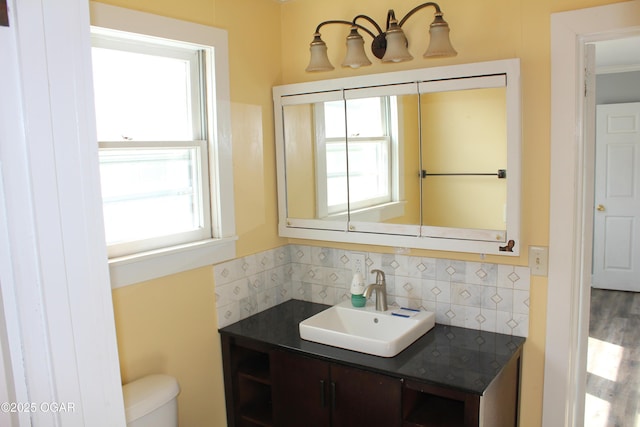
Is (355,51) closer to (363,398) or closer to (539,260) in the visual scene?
(539,260)

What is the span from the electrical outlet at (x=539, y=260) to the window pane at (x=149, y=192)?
4.87 feet

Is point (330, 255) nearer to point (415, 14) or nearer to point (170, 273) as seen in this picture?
point (170, 273)

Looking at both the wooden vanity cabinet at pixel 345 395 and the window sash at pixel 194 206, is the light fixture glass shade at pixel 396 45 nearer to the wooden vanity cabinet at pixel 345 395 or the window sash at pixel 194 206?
the window sash at pixel 194 206

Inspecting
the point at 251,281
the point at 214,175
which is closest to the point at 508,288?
the point at 251,281

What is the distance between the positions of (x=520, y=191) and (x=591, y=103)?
466 millimetres

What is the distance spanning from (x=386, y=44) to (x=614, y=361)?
3122 mm

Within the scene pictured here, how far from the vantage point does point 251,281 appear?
103 inches

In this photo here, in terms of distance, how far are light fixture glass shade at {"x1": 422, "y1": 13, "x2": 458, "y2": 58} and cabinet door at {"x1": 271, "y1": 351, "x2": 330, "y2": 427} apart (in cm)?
137

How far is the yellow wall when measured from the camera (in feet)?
6.80

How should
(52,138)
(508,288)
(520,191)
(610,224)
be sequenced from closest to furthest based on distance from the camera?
(52,138) → (520,191) → (508,288) → (610,224)

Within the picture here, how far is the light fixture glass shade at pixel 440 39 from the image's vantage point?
2.08 m

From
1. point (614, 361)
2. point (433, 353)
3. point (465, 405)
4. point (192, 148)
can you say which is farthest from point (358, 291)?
point (614, 361)

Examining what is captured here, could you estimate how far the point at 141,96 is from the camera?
2086 mm

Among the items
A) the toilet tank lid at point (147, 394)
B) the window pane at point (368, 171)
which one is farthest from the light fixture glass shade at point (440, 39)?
the toilet tank lid at point (147, 394)
